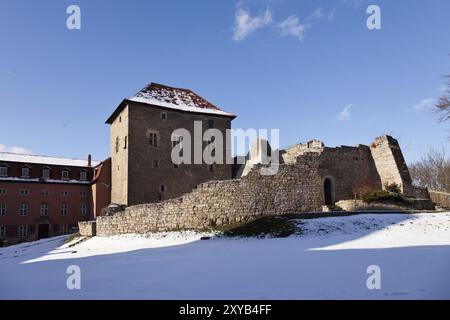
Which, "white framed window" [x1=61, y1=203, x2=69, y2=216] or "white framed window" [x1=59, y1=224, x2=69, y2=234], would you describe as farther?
"white framed window" [x1=61, y1=203, x2=69, y2=216]

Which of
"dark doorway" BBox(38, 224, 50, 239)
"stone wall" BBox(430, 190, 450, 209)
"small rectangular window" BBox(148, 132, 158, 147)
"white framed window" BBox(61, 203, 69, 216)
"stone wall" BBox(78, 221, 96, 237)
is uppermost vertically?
"small rectangular window" BBox(148, 132, 158, 147)

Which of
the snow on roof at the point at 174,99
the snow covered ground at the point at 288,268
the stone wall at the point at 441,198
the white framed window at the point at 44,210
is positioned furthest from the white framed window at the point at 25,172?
the stone wall at the point at 441,198

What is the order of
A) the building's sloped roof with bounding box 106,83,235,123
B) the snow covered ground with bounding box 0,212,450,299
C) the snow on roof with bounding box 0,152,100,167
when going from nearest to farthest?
the snow covered ground with bounding box 0,212,450,299, the building's sloped roof with bounding box 106,83,235,123, the snow on roof with bounding box 0,152,100,167

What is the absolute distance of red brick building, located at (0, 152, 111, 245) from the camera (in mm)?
33738

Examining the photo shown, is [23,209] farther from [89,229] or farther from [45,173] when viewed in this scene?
[89,229]

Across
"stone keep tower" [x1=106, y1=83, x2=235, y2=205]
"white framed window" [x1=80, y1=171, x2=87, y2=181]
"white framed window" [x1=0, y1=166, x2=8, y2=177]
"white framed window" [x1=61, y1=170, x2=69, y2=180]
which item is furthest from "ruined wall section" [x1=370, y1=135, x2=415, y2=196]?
"white framed window" [x1=0, y1=166, x2=8, y2=177]

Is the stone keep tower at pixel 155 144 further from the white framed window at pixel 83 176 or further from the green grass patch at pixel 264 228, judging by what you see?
the green grass patch at pixel 264 228

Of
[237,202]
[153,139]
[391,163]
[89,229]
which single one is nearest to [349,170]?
[391,163]

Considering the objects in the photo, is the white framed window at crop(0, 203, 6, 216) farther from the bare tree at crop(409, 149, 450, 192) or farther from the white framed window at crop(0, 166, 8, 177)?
the bare tree at crop(409, 149, 450, 192)

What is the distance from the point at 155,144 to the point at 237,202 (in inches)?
528

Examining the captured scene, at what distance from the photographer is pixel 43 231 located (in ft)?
115

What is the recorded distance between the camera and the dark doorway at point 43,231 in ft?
114

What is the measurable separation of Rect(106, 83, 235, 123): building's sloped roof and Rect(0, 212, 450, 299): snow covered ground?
17459 millimetres

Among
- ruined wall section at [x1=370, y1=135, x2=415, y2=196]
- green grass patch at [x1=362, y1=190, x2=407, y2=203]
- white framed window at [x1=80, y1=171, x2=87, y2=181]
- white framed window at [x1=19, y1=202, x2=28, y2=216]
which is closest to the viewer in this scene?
green grass patch at [x1=362, y1=190, x2=407, y2=203]
